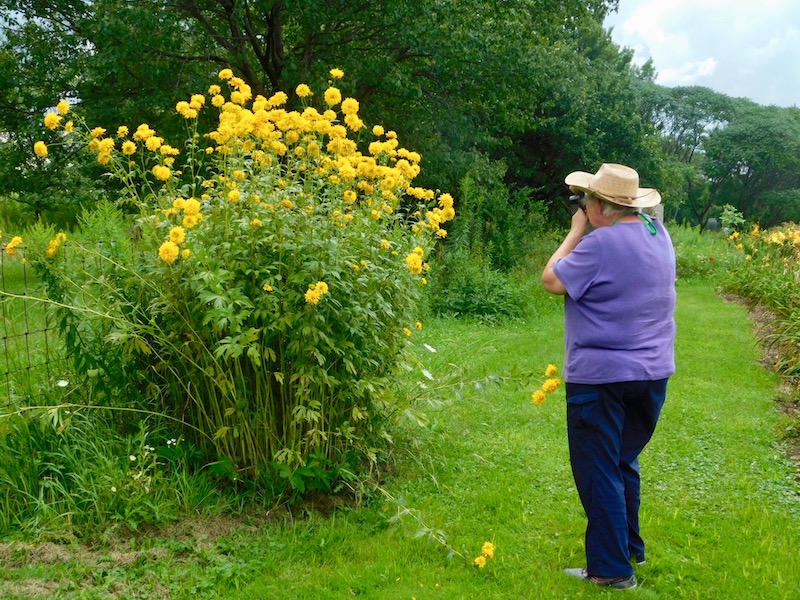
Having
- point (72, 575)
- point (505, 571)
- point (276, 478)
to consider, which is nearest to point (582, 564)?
point (505, 571)

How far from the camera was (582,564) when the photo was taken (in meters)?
3.09

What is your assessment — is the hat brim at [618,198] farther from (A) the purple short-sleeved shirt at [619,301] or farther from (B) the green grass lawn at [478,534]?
(B) the green grass lawn at [478,534]

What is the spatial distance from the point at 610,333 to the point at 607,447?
0.44 meters

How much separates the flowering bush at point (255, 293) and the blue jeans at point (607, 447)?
3.03 ft

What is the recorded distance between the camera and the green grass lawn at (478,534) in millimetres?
2822

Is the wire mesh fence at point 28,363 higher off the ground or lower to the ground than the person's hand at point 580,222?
lower

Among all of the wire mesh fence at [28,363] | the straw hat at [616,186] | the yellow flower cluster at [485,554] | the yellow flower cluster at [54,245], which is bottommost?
the yellow flower cluster at [485,554]

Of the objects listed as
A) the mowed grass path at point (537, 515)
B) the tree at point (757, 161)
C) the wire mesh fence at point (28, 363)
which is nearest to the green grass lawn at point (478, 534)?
the mowed grass path at point (537, 515)

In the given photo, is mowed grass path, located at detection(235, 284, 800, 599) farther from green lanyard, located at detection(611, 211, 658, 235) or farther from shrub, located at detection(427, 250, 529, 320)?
shrub, located at detection(427, 250, 529, 320)

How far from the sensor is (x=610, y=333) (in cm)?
267

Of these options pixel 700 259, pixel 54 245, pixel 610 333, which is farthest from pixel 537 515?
pixel 700 259

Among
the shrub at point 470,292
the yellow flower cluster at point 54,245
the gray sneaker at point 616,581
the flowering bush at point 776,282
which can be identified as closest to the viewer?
the gray sneaker at point 616,581

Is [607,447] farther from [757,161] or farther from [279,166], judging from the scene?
[757,161]

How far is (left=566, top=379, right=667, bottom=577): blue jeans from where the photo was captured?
2.70 m
